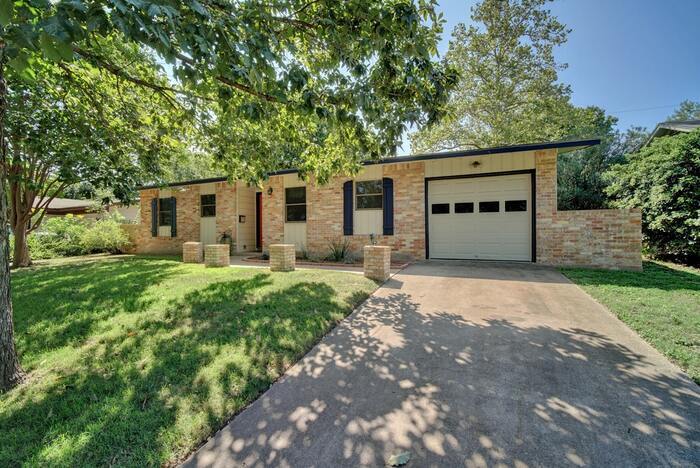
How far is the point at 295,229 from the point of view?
10.9m

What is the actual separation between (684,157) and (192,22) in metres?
12.3

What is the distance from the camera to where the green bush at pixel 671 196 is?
7.87 meters

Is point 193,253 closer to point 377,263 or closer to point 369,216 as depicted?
point 369,216

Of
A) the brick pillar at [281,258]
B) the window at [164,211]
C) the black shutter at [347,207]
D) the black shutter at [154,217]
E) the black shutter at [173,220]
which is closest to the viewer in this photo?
the brick pillar at [281,258]

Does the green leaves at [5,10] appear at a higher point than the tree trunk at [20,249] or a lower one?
higher

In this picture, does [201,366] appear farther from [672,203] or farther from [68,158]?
[672,203]

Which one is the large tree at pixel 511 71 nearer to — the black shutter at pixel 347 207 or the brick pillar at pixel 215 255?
the black shutter at pixel 347 207

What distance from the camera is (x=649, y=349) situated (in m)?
3.00

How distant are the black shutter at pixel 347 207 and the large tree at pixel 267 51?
4.96 metres

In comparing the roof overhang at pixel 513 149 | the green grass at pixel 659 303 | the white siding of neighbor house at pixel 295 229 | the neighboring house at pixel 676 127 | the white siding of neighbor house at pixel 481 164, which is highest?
the neighboring house at pixel 676 127

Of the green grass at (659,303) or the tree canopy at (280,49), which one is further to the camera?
the green grass at (659,303)

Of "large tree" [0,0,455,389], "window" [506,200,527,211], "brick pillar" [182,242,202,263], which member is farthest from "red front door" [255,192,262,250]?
"window" [506,200,527,211]

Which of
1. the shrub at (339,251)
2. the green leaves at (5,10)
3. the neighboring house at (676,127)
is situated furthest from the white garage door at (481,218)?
the green leaves at (5,10)

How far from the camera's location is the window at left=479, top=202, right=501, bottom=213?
28.7 feet
